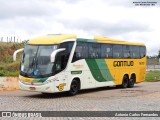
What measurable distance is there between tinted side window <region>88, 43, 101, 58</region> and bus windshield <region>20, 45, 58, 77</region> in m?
3.65

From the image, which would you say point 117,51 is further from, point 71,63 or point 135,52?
point 71,63

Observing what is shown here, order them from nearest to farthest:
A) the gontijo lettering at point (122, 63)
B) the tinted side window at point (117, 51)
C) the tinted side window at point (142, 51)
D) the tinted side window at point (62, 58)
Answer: the tinted side window at point (62, 58) → the tinted side window at point (117, 51) → the gontijo lettering at point (122, 63) → the tinted side window at point (142, 51)

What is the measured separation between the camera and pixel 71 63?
21359 millimetres

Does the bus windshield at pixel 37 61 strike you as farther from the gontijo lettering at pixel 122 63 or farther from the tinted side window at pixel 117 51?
the gontijo lettering at pixel 122 63

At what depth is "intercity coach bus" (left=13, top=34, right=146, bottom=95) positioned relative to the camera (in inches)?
786

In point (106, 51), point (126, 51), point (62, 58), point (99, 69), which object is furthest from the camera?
point (126, 51)

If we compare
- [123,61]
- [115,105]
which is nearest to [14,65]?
[123,61]

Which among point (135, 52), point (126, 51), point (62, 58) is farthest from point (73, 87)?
point (135, 52)

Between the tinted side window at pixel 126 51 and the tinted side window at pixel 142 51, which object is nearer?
the tinted side window at pixel 126 51

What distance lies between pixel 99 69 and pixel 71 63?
3638mm

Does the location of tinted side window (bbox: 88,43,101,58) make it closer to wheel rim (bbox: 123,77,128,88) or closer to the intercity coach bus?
the intercity coach bus

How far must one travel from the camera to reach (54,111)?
47.3 feet

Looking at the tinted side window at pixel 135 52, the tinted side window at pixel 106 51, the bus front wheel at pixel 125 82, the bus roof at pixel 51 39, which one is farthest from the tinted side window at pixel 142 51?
the bus roof at pixel 51 39

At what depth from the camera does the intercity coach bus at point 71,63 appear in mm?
19953
